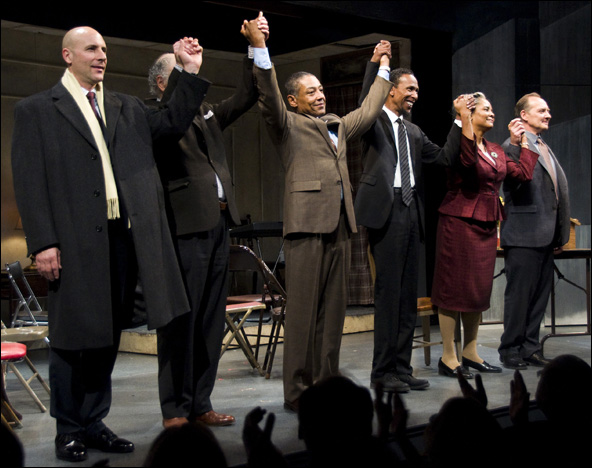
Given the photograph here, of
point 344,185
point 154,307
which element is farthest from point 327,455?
point 344,185

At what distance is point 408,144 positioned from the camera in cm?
425

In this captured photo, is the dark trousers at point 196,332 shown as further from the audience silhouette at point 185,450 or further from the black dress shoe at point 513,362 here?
the black dress shoe at point 513,362

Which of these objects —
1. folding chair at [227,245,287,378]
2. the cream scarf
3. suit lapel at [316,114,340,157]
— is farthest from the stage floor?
suit lapel at [316,114,340,157]

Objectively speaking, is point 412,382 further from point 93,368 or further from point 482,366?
point 93,368

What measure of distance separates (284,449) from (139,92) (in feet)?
20.1

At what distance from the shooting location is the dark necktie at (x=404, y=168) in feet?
13.5

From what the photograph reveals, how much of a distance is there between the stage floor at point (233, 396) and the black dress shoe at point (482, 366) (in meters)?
0.06

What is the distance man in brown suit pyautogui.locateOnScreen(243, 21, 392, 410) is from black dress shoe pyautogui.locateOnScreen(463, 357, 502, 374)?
126cm

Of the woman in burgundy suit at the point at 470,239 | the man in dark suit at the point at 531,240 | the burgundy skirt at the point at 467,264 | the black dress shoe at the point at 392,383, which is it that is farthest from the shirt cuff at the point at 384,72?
the black dress shoe at the point at 392,383

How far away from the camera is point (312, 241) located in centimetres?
367

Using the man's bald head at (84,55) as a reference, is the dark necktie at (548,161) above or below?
below

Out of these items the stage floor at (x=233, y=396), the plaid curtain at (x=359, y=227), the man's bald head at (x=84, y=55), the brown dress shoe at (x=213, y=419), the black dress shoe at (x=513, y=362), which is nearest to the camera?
the man's bald head at (x=84, y=55)

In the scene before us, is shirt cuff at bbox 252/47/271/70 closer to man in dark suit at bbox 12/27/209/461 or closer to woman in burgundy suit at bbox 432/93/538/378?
man in dark suit at bbox 12/27/209/461

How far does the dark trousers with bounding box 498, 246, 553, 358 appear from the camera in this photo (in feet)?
16.0
